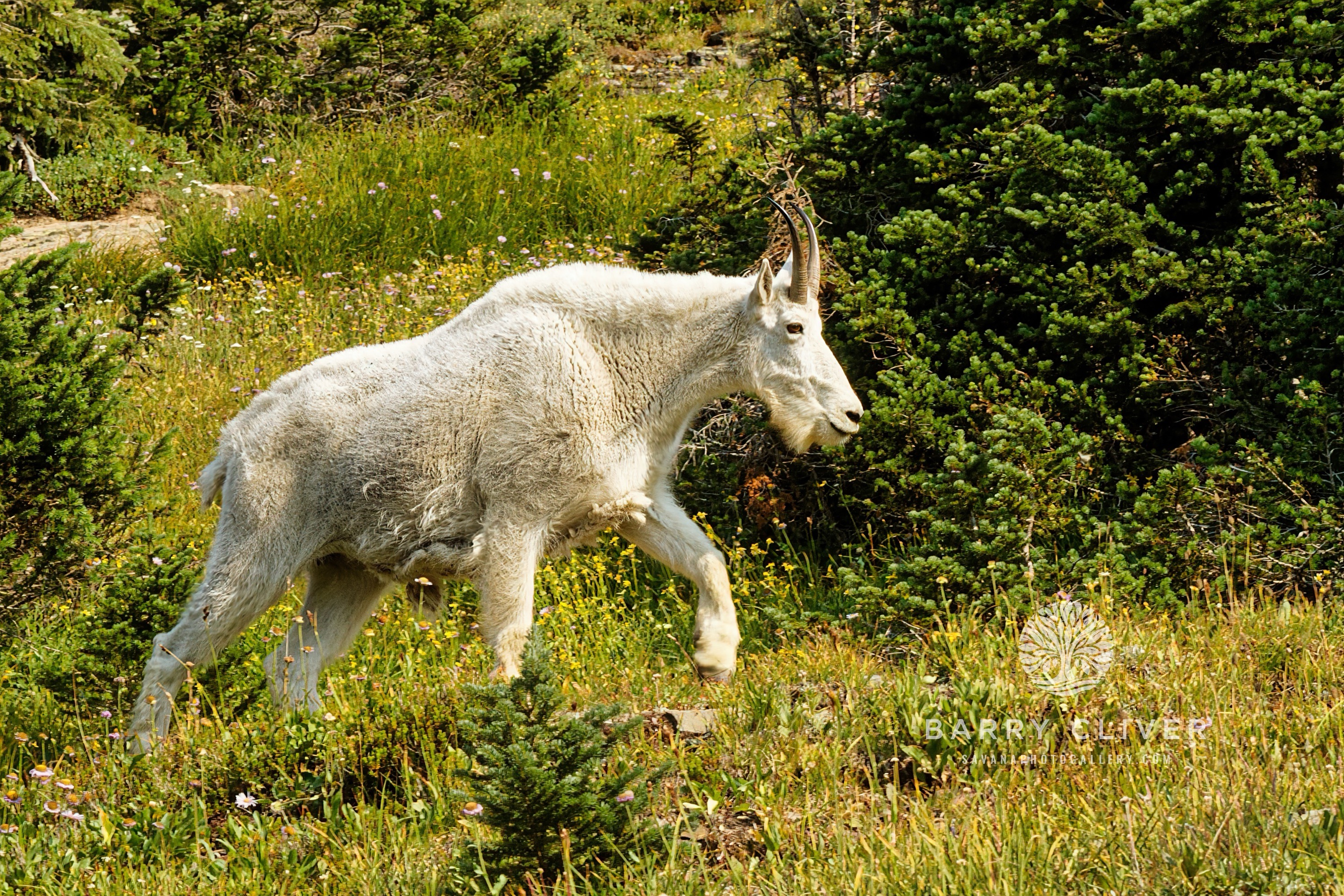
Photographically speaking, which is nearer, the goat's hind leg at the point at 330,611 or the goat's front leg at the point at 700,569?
the goat's front leg at the point at 700,569

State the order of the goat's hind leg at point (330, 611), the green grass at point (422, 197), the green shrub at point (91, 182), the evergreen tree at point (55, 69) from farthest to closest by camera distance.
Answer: the green shrub at point (91, 182) < the green grass at point (422, 197) < the evergreen tree at point (55, 69) < the goat's hind leg at point (330, 611)

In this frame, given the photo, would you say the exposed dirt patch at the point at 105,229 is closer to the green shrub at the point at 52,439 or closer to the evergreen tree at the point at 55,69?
the evergreen tree at the point at 55,69

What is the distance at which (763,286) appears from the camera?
6.07m

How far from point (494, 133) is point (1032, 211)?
879cm

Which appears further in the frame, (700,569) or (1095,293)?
(1095,293)

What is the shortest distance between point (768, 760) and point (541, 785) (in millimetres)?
1130

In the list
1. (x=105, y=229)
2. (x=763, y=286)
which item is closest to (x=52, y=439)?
(x=763, y=286)

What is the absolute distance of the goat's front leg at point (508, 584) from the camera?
19.0 ft

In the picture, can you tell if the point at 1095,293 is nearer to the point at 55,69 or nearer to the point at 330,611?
the point at 330,611

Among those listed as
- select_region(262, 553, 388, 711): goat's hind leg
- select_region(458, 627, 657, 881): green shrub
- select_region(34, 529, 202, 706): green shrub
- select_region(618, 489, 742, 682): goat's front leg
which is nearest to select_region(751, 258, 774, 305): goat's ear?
select_region(618, 489, 742, 682): goat's front leg

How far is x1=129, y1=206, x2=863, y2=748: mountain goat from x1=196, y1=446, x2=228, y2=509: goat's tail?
1 centimetres

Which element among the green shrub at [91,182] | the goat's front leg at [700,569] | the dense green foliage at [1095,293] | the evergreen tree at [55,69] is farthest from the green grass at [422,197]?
the goat's front leg at [700,569]

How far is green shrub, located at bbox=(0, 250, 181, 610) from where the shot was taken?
22.6 feet

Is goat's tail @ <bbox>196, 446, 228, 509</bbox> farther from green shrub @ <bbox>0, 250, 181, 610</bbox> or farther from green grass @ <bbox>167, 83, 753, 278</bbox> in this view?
green grass @ <bbox>167, 83, 753, 278</bbox>
